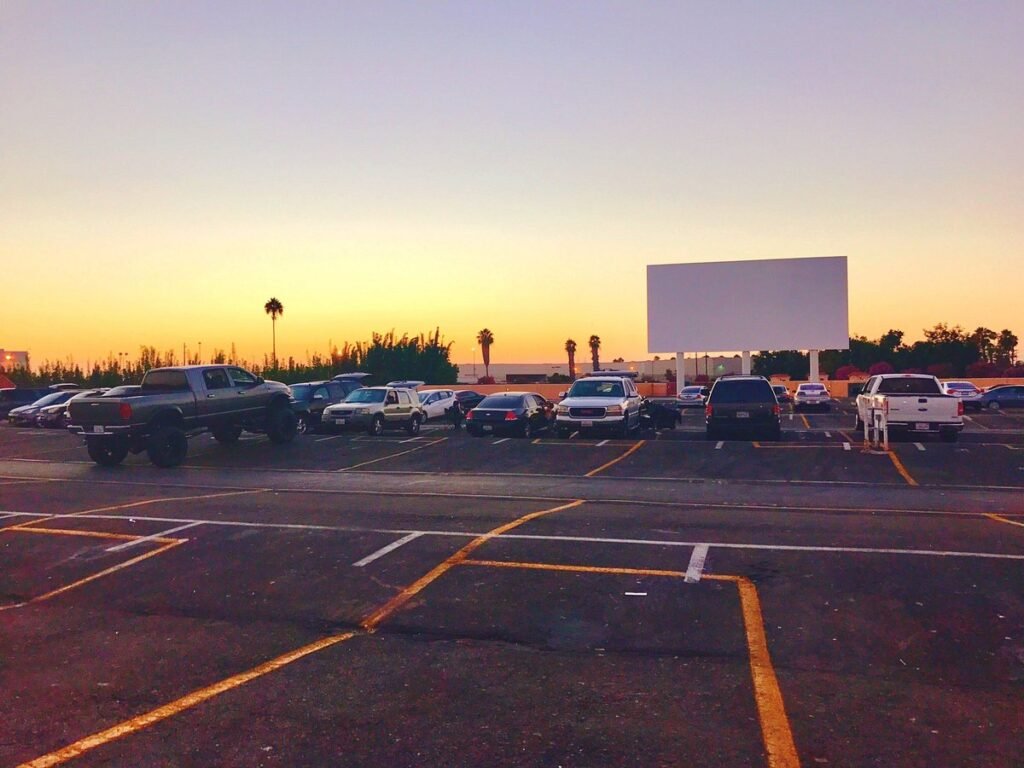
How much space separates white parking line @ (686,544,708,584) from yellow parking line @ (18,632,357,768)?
11.5ft

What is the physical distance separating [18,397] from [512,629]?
44561 millimetres

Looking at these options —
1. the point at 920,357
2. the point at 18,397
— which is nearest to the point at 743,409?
the point at 18,397

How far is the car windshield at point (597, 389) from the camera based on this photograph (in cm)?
2878

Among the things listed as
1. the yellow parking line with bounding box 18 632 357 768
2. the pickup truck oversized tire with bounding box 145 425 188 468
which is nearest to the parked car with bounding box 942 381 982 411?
the pickup truck oversized tire with bounding box 145 425 188 468

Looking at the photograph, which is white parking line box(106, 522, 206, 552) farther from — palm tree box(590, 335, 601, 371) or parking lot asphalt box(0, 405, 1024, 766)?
palm tree box(590, 335, 601, 371)

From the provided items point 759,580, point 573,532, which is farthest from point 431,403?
point 759,580

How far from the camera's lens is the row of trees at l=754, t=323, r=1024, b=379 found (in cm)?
8481

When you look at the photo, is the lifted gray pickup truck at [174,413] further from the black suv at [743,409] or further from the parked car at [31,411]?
the parked car at [31,411]

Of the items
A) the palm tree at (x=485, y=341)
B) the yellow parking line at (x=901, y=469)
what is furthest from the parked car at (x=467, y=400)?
the palm tree at (x=485, y=341)

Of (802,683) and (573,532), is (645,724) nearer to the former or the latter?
(802,683)

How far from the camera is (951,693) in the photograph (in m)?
6.11

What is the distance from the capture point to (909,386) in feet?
87.1

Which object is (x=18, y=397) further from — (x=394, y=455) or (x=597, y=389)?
(x=597, y=389)

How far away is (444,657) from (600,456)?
653 inches
